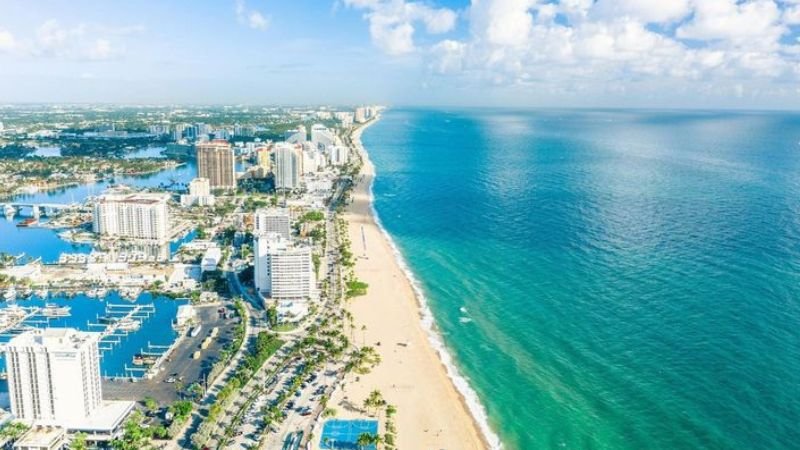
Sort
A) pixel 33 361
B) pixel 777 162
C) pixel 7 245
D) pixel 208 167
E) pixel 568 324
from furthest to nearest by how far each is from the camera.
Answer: pixel 777 162 < pixel 208 167 < pixel 7 245 < pixel 568 324 < pixel 33 361

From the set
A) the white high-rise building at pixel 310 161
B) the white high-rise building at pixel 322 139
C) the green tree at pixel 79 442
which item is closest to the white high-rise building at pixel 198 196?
the white high-rise building at pixel 310 161

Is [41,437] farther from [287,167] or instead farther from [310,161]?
[310,161]

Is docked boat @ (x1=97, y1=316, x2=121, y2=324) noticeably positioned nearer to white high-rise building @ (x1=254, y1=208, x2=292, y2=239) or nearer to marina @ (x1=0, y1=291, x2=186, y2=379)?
marina @ (x1=0, y1=291, x2=186, y2=379)

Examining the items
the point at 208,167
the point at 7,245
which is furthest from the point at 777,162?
the point at 7,245

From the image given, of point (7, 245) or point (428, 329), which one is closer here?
point (428, 329)

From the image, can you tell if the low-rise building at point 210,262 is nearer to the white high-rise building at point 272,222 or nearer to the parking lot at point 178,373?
the white high-rise building at point 272,222

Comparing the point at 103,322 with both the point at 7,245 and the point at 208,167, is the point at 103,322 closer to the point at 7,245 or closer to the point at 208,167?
the point at 7,245

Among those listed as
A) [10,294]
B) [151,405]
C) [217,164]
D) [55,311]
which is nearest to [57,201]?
[217,164]

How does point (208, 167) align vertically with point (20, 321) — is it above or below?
above
